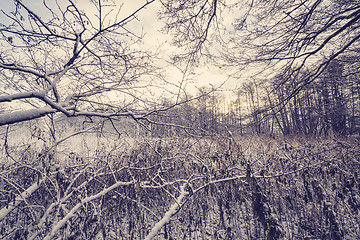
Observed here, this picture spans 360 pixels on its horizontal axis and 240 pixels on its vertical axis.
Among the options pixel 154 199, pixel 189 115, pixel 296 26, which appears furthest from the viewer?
pixel 154 199

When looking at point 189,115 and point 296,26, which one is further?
point 296,26

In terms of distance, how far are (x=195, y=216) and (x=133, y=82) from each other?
271cm

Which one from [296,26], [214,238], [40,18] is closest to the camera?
[40,18]

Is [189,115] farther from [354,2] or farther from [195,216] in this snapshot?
[354,2]

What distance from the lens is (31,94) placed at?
196 cm

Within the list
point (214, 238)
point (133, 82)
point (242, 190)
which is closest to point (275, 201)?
point (242, 190)

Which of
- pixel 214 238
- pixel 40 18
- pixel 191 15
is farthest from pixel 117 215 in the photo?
pixel 191 15

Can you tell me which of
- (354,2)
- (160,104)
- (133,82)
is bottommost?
(160,104)

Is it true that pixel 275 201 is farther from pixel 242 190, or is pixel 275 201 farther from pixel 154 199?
pixel 154 199

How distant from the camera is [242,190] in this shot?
3.51 metres

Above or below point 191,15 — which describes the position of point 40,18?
below

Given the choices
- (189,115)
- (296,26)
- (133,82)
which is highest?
(296,26)

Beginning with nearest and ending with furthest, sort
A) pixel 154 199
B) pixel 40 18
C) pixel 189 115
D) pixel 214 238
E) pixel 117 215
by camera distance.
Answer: pixel 40 18 → pixel 214 238 → pixel 189 115 → pixel 117 215 → pixel 154 199

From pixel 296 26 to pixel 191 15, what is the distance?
6.43 ft
